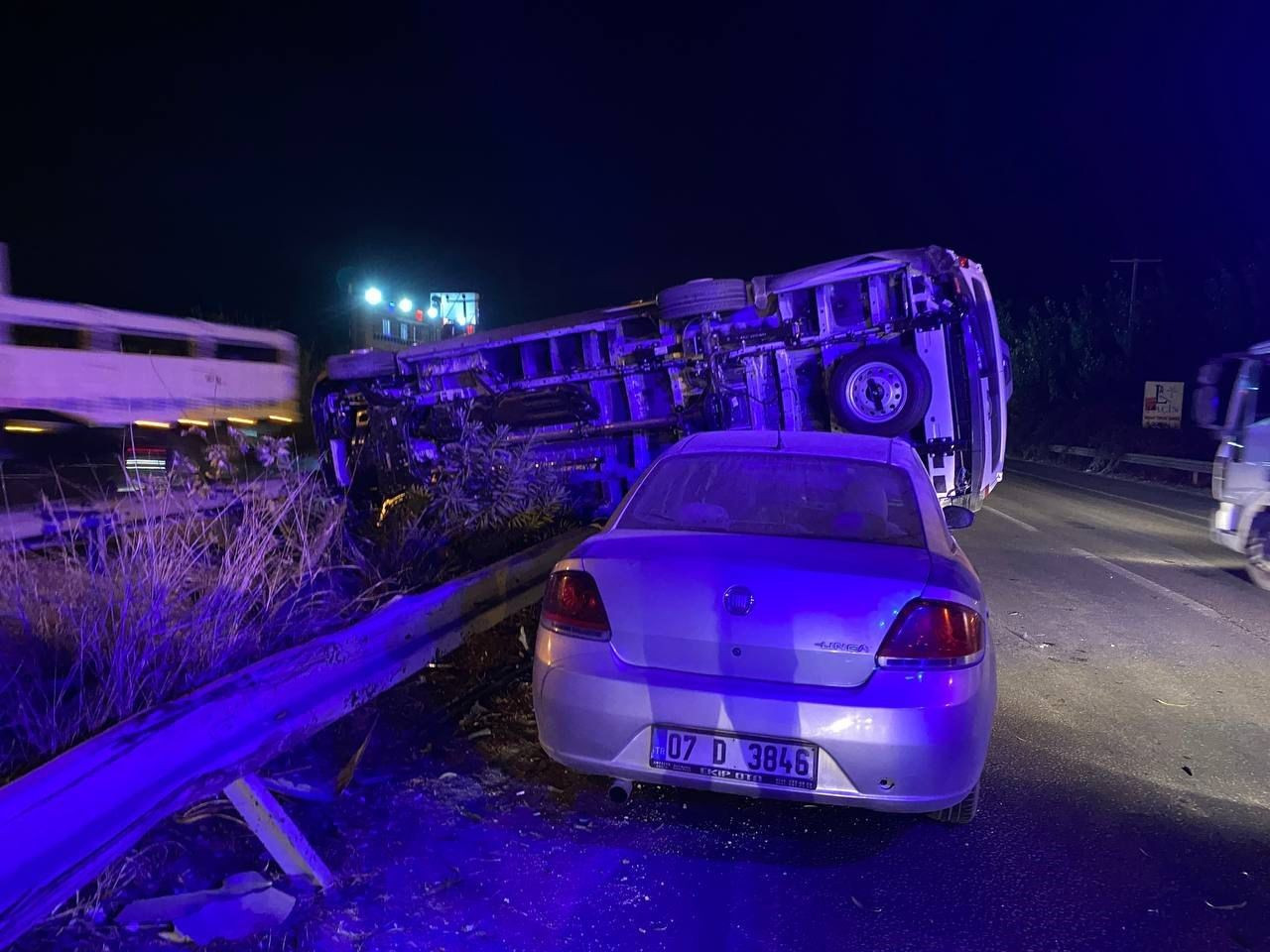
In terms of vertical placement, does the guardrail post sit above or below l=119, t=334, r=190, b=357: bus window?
below

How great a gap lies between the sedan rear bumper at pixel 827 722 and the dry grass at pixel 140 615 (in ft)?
4.62

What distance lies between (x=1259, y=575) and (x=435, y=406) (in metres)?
7.90

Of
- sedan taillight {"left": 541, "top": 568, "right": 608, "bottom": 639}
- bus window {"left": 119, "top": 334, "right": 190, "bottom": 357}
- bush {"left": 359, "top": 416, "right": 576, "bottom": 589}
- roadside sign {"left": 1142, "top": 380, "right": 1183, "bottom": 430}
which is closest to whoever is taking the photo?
sedan taillight {"left": 541, "top": 568, "right": 608, "bottom": 639}

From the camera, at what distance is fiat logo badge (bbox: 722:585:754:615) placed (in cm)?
334

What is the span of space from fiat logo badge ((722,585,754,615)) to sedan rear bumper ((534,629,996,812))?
0.25 metres

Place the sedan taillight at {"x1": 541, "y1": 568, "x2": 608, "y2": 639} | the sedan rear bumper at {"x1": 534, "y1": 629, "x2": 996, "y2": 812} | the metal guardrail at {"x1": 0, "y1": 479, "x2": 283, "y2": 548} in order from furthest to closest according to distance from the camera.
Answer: the metal guardrail at {"x1": 0, "y1": 479, "x2": 283, "y2": 548}, the sedan taillight at {"x1": 541, "y1": 568, "x2": 608, "y2": 639}, the sedan rear bumper at {"x1": 534, "y1": 629, "x2": 996, "y2": 812}

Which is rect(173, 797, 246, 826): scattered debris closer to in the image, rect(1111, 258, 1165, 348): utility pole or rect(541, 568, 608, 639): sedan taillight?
rect(541, 568, 608, 639): sedan taillight

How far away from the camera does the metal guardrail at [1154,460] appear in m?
20.8

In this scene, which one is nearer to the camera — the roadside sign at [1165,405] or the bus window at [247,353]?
the bus window at [247,353]

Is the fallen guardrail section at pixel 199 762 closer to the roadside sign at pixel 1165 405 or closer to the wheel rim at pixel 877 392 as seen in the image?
the wheel rim at pixel 877 392

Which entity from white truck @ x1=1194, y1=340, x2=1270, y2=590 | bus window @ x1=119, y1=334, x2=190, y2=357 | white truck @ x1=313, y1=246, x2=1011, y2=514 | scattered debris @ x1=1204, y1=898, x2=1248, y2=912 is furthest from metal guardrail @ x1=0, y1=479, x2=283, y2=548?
white truck @ x1=1194, y1=340, x2=1270, y2=590

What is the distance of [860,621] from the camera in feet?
10.7

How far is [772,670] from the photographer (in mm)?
3322

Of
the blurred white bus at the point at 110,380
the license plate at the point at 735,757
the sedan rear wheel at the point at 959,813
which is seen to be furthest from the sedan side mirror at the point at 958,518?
the blurred white bus at the point at 110,380
